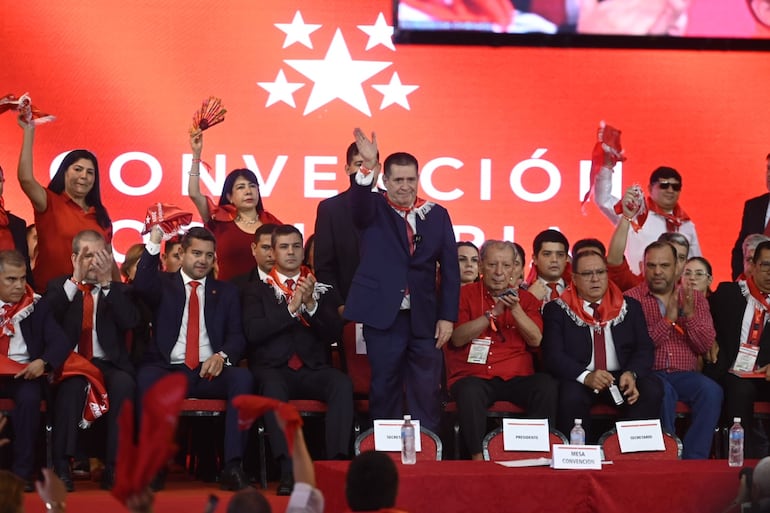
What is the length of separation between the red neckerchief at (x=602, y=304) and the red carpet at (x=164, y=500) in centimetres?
166

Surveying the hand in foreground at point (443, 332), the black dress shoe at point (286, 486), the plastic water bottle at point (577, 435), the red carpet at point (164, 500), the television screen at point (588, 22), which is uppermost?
the television screen at point (588, 22)

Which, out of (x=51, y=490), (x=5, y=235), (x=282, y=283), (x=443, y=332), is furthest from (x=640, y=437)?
(x=5, y=235)

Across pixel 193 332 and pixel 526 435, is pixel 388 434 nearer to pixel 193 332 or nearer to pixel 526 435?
pixel 526 435

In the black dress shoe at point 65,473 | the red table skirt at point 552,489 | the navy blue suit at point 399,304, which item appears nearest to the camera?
the red table skirt at point 552,489

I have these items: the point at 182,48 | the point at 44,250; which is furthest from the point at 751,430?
the point at 182,48

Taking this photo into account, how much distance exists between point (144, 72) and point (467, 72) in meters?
1.96

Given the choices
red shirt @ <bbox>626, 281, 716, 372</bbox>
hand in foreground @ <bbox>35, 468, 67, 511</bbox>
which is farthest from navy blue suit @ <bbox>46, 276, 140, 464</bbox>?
red shirt @ <bbox>626, 281, 716, 372</bbox>

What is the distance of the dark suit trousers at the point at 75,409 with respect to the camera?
5332 millimetres

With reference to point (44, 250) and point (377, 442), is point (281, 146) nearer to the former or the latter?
point (44, 250)

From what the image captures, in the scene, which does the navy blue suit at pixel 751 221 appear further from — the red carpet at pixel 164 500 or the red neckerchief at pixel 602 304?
the red carpet at pixel 164 500

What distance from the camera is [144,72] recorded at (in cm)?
756

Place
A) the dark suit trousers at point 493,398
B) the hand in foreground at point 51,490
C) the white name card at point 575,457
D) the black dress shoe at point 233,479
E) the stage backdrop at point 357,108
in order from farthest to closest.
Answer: the stage backdrop at point 357,108, the dark suit trousers at point 493,398, the black dress shoe at point 233,479, the white name card at point 575,457, the hand in foreground at point 51,490

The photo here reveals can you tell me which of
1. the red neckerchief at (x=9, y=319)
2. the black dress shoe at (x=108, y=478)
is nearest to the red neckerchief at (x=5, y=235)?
the red neckerchief at (x=9, y=319)

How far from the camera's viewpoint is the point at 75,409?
5.37 metres
